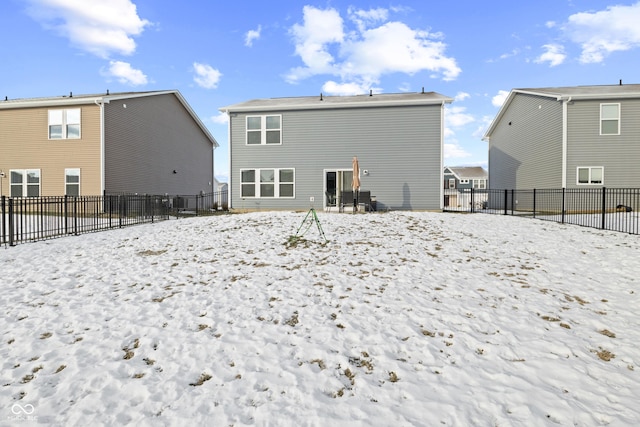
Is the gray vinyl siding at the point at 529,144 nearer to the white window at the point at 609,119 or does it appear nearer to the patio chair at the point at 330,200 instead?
the white window at the point at 609,119

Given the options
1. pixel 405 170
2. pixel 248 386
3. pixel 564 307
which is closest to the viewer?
pixel 248 386

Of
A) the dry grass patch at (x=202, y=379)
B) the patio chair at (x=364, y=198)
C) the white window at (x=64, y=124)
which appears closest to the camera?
the dry grass patch at (x=202, y=379)

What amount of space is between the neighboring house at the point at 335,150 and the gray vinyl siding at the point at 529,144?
7585mm

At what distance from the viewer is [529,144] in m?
22.1

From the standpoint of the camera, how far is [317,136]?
61.3 ft

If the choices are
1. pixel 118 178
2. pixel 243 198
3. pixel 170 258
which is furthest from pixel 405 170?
pixel 118 178

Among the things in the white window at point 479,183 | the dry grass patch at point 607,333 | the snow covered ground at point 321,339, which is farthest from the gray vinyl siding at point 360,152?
the white window at point 479,183

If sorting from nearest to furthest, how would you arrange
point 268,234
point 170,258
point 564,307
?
point 564,307 → point 170,258 → point 268,234

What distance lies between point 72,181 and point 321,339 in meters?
20.5

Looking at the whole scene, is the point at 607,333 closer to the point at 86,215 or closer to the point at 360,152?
the point at 360,152

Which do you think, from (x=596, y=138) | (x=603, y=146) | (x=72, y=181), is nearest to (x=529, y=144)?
(x=596, y=138)

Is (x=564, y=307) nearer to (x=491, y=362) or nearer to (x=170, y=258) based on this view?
(x=491, y=362)

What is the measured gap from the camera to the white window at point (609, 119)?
1856 cm

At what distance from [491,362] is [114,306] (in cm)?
522
